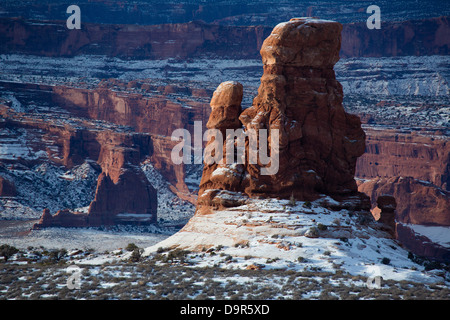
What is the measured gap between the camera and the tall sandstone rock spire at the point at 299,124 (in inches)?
2899

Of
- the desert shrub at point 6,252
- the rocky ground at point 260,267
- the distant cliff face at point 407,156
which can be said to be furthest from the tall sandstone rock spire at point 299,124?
the distant cliff face at point 407,156

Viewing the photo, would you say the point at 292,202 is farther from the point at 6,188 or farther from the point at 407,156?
the point at 407,156

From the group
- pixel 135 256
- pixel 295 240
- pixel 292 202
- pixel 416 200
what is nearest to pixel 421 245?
pixel 416 200

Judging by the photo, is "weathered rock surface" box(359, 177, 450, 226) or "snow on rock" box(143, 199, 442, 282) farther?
"weathered rock surface" box(359, 177, 450, 226)

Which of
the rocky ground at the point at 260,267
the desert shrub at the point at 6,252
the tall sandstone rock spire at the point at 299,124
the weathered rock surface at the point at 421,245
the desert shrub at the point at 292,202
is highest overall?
the tall sandstone rock spire at the point at 299,124

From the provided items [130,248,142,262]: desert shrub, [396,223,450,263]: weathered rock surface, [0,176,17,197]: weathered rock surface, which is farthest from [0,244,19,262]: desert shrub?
[0,176,17,197]: weathered rock surface

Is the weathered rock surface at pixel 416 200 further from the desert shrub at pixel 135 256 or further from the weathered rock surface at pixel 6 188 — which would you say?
the desert shrub at pixel 135 256

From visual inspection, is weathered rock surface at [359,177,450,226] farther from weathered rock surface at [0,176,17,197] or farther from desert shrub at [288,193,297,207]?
desert shrub at [288,193,297,207]

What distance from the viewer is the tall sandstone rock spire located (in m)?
73.6

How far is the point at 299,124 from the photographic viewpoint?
2923 inches

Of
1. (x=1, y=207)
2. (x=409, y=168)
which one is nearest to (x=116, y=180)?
(x=1, y=207)

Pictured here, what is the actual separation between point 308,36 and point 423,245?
72.3m
